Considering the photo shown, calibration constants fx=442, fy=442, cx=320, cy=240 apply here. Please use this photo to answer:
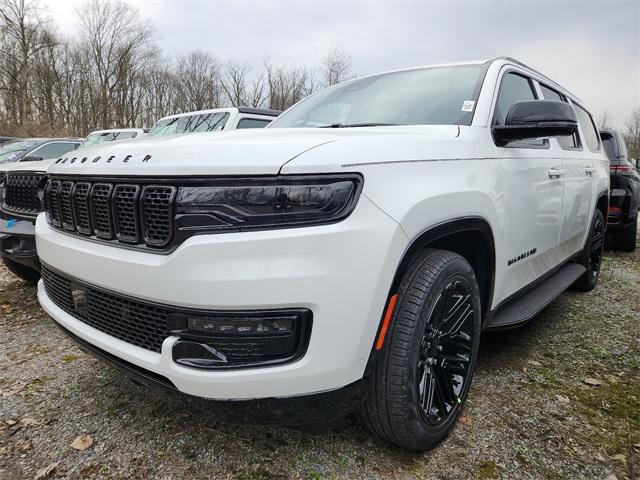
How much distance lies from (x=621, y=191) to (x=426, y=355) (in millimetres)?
5818

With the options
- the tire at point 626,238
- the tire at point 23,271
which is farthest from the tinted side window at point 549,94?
the tire at point 23,271

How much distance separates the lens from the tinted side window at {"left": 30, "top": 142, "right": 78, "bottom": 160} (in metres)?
8.90

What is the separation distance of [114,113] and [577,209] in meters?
38.8

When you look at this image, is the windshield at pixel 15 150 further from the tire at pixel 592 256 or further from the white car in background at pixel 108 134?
the tire at pixel 592 256

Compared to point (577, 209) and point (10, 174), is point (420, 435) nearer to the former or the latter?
point (577, 209)

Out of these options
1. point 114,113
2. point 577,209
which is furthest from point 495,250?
point 114,113

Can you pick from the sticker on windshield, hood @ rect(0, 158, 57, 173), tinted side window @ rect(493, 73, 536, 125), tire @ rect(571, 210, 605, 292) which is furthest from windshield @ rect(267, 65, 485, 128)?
tire @ rect(571, 210, 605, 292)

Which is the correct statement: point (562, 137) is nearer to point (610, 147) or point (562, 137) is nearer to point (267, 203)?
point (267, 203)

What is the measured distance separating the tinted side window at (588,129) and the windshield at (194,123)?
5033mm

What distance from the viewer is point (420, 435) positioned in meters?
1.76

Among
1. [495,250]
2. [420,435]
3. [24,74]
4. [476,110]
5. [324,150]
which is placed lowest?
[420,435]

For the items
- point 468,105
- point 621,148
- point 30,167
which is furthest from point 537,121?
point 621,148

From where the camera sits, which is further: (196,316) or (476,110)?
(476,110)

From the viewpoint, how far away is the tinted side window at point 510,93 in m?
2.46
